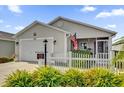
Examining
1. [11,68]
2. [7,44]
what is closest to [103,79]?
[11,68]

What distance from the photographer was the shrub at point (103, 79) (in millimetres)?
5499

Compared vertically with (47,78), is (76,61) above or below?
above

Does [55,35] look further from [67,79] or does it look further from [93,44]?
[67,79]

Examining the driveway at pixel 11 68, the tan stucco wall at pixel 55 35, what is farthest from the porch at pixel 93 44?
the driveway at pixel 11 68

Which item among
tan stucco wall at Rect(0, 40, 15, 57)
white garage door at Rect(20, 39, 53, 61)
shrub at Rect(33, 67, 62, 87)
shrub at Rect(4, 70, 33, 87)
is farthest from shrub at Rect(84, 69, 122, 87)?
tan stucco wall at Rect(0, 40, 15, 57)

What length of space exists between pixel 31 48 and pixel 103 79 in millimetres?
5947

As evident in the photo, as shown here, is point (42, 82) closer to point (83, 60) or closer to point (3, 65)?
point (83, 60)

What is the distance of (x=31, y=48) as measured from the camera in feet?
35.7

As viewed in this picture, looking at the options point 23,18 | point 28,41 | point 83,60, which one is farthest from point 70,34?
point 23,18

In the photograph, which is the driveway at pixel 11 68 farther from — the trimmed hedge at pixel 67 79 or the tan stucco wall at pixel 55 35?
the tan stucco wall at pixel 55 35

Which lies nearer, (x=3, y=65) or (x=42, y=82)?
(x=42, y=82)

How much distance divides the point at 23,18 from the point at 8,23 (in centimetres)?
50

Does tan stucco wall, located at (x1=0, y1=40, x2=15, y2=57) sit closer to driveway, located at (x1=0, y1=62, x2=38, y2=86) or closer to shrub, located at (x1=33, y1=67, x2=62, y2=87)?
driveway, located at (x1=0, y1=62, x2=38, y2=86)
